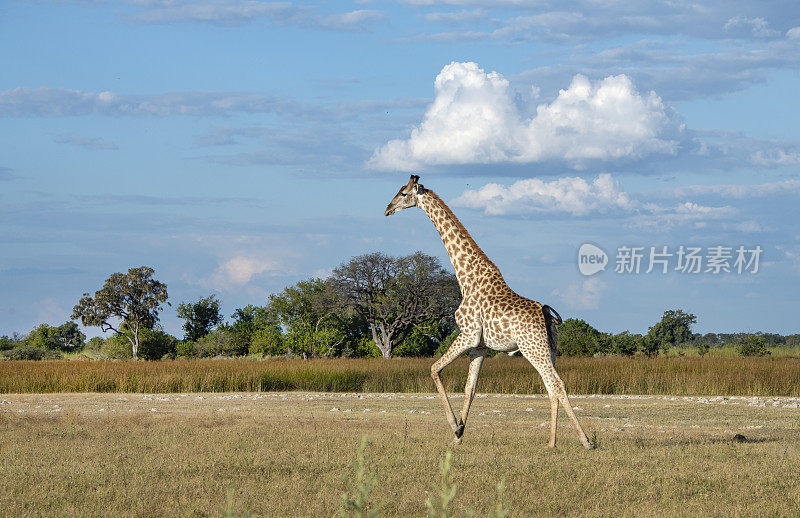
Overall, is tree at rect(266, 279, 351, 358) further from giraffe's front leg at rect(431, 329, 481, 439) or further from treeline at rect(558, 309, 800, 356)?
giraffe's front leg at rect(431, 329, 481, 439)

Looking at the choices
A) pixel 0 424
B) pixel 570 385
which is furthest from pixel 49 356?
pixel 0 424

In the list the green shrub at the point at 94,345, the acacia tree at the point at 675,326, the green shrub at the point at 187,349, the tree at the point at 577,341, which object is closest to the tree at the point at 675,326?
the acacia tree at the point at 675,326

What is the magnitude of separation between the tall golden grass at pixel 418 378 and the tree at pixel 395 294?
3579cm

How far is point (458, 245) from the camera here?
1312cm

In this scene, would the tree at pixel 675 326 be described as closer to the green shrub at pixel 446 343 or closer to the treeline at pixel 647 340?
the treeline at pixel 647 340

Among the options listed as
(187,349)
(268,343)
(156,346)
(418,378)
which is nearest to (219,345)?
(187,349)

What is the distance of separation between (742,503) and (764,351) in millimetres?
36046

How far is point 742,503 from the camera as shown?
28.3 feet

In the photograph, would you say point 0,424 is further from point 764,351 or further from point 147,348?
point 147,348

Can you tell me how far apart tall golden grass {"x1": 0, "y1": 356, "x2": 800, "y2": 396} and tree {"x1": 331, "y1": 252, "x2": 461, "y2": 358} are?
3579cm

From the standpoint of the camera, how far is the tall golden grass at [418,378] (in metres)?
27.5

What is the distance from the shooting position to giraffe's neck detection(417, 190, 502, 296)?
12.7 m

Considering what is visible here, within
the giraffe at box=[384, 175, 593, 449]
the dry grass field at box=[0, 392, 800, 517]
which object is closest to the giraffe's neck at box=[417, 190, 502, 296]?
the giraffe at box=[384, 175, 593, 449]

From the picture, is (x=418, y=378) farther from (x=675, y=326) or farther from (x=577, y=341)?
(x=675, y=326)
